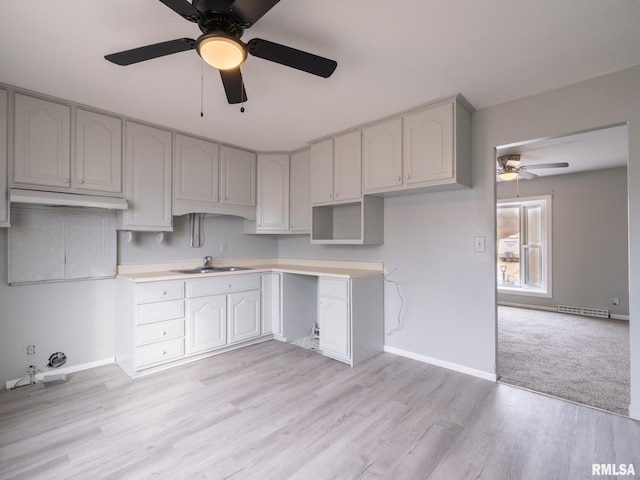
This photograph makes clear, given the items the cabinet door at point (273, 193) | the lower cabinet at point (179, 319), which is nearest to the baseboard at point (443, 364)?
the lower cabinet at point (179, 319)

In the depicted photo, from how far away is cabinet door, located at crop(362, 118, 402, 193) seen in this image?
283 centimetres

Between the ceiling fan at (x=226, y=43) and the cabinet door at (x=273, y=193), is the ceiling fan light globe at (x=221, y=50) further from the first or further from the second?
the cabinet door at (x=273, y=193)

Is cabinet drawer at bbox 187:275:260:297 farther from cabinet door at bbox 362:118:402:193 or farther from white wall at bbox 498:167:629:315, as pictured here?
white wall at bbox 498:167:629:315

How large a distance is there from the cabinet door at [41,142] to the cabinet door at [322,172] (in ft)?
7.43

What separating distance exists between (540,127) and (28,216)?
429 cm

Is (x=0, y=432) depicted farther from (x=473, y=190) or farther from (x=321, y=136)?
(x=473, y=190)

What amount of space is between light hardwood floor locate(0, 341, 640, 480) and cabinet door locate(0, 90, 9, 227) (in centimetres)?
140

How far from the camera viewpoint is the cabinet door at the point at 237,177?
362cm

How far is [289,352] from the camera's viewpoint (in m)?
3.35

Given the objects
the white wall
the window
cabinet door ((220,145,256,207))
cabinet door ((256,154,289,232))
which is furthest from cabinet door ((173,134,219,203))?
the white wall

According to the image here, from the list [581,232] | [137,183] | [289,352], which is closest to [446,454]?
[289,352]

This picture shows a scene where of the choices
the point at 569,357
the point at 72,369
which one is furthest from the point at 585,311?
the point at 72,369

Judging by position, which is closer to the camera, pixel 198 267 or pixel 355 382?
pixel 355 382

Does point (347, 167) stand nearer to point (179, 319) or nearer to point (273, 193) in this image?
point (273, 193)
